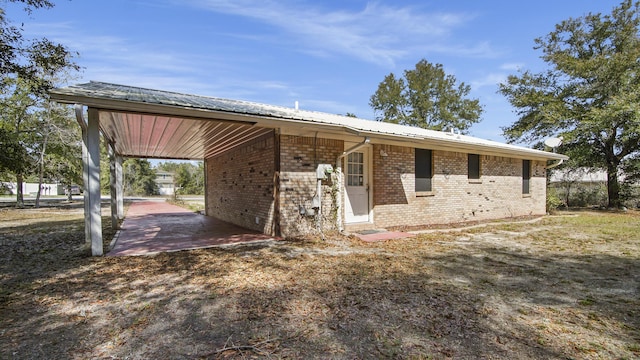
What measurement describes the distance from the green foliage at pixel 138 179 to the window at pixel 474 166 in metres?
42.7

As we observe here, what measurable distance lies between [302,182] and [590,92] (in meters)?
18.9

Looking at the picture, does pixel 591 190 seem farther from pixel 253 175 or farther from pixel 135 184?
pixel 135 184

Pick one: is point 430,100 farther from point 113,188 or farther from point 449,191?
point 113,188

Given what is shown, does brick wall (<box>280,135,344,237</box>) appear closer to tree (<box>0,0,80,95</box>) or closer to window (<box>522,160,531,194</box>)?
tree (<box>0,0,80,95</box>)

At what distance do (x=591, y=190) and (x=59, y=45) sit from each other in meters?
26.9

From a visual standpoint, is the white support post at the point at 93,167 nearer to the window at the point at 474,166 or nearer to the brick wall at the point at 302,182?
the brick wall at the point at 302,182

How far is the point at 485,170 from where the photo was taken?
10.9 m

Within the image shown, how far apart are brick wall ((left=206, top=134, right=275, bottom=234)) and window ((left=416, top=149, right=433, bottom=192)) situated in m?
4.68

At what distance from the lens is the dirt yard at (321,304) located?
2.41m

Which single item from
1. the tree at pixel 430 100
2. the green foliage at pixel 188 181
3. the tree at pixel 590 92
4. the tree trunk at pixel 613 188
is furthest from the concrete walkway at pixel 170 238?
the green foliage at pixel 188 181

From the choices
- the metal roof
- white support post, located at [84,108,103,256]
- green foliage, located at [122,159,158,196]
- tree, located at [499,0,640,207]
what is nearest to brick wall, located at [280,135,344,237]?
the metal roof

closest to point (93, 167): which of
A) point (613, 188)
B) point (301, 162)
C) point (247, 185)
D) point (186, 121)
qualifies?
point (186, 121)

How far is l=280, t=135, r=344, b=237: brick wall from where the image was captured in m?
6.91

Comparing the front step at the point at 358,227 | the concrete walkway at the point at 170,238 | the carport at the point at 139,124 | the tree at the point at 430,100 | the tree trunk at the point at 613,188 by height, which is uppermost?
the tree at the point at 430,100
